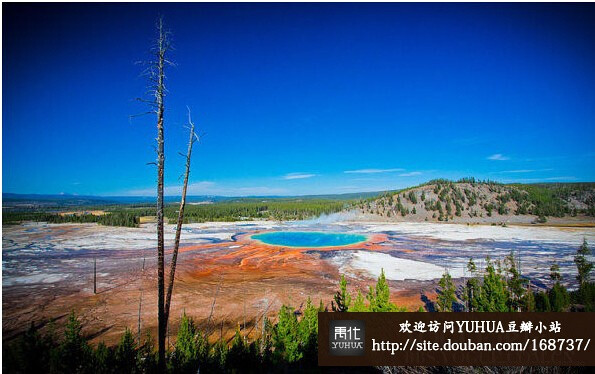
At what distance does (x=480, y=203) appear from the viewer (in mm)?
79562

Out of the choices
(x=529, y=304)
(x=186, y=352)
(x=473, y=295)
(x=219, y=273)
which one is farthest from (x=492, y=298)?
(x=219, y=273)

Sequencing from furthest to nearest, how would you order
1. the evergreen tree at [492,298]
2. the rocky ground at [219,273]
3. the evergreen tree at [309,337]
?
1. the rocky ground at [219,273]
2. the evergreen tree at [492,298]
3. the evergreen tree at [309,337]

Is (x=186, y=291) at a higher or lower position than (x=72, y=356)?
lower

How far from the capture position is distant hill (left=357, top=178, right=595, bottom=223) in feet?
233

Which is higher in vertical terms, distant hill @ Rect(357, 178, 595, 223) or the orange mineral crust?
distant hill @ Rect(357, 178, 595, 223)

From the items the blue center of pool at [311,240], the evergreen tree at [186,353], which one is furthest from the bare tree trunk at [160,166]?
the blue center of pool at [311,240]

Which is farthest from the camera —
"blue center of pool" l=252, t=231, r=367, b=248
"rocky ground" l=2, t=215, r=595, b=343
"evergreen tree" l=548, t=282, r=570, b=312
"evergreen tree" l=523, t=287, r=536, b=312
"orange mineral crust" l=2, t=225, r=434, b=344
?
"blue center of pool" l=252, t=231, r=367, b=248

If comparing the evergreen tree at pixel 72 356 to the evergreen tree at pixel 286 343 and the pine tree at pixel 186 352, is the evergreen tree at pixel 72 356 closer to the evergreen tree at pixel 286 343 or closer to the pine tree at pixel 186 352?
the pine tree at pixel 186 352

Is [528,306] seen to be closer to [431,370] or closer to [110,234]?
[431,370]

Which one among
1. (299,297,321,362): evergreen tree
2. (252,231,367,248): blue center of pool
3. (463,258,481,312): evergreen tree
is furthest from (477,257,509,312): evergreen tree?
(252,231,367,248): blue center of pool

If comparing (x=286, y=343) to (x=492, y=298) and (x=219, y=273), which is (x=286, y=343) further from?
(x=219, y=273)

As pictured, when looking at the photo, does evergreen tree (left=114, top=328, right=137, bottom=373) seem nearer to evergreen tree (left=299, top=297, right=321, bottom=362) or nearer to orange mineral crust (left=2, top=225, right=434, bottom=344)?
orange mineral crust (left=2, top=225, right=434, bottom=344)

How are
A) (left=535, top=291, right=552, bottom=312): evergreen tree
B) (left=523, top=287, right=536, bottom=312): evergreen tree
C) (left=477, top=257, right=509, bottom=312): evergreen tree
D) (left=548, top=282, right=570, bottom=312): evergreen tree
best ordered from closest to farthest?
(left=477, top=257, right=509, bottom=312): evergreen tree, (left=523, top=287, right=536, bottom=312): evergreen tree, (left=535, top=291, right=552, bottom=312): evergreen tree, (left=548, top=282, right=570, bottom=312): evergreen tree

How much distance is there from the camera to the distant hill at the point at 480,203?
7088 cm
